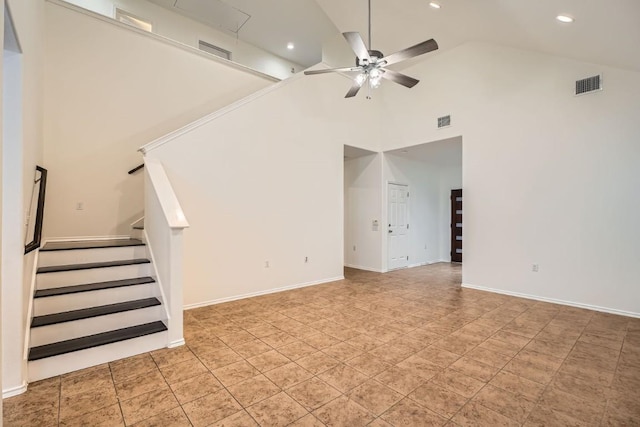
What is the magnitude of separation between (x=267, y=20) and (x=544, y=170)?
6.73 m

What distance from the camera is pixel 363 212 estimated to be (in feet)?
23.9

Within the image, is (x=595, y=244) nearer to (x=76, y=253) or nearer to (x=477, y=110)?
(x=477, y=110)

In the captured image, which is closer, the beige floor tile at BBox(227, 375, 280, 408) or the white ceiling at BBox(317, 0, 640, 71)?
the beige floor tile at BBox(227, 375, 280, 408)

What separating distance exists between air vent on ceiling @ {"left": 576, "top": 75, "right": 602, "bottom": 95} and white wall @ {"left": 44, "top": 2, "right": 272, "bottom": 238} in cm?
629

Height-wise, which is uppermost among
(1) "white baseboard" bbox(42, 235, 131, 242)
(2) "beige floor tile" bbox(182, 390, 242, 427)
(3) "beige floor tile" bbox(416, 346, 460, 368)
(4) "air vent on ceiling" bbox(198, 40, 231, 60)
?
(4) "air vent on ceiling" bbox(198, 40, 231, 60)

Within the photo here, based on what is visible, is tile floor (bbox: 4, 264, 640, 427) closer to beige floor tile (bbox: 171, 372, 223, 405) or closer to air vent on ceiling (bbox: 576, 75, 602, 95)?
beige floor tile (bbox: 171, 372, 223, 405)

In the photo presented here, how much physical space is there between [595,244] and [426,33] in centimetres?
→ 432

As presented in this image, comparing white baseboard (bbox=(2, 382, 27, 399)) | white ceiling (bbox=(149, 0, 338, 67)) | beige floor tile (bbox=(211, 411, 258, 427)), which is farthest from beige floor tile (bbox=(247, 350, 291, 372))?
white ceiling (bbox=(149, 0, 338, 67))

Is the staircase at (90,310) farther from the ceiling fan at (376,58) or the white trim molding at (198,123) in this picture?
the ceiling fan at (376,58)

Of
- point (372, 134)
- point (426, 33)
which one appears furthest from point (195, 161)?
point (426, 33)

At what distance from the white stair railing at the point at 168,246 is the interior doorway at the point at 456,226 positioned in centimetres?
755

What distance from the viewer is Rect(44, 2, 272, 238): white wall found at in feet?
14.4

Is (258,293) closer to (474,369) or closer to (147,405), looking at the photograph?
(147,405)

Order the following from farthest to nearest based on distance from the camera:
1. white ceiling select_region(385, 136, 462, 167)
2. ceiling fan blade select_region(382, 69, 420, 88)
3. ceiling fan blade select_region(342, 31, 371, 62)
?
white ceiling select_region(385, 136, 462, 167) < ceiling fan blade select_region(382, 69, 420, 88) < ceiling fan blade select_region(342, 31, 371, 62)
